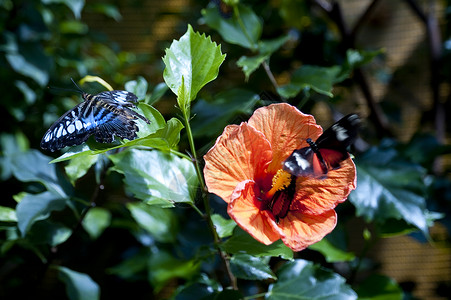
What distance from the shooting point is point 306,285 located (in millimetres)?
601

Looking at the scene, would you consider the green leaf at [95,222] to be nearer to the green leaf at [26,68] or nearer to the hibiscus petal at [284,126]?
the green leaf at [26,68]

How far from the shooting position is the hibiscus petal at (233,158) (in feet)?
1.50

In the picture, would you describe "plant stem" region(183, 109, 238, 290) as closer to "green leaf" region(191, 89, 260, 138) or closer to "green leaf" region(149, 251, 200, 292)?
"green leaf" region(191, 89, 260, 138)

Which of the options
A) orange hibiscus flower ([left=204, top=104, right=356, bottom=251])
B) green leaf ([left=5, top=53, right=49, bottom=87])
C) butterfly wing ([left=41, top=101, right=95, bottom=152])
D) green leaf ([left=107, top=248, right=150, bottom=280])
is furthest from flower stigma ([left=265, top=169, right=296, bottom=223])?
green leaf ([left=5, top=53, right=49, bottom=87])

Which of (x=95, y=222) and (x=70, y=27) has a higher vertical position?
(x=70, y=27)

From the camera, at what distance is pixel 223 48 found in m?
1.06

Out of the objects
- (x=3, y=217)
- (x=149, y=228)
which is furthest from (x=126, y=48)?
(x=3, y=217)

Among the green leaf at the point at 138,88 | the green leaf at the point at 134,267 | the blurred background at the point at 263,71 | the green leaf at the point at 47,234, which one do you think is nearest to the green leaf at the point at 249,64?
the blurred background at the point at 263,71

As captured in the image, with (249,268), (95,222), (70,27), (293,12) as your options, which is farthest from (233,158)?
(70,27)

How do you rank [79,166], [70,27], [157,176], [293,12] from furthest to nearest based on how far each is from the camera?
[70,27] → [293,12] → [79,166] → [157,176]

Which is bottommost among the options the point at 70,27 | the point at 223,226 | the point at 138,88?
the point at 223,226

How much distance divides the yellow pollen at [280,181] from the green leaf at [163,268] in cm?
42

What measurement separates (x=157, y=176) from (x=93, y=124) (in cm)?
12

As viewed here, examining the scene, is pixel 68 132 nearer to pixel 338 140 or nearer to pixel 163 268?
pixel 338 140
